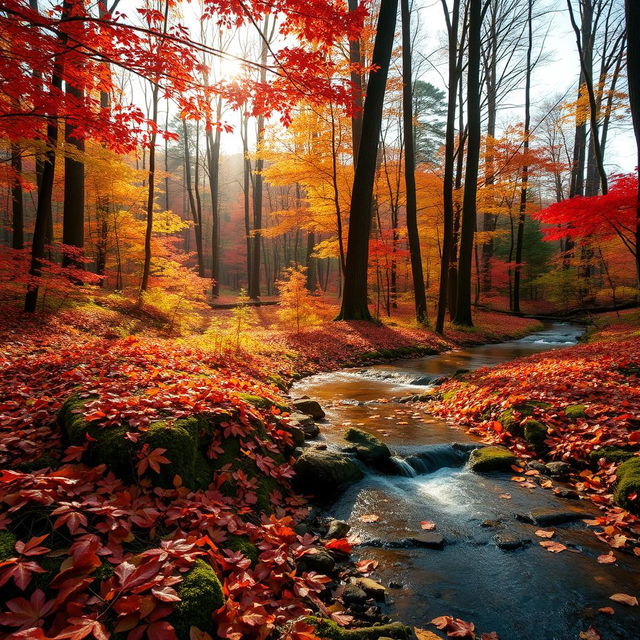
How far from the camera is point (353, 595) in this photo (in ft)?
8.27

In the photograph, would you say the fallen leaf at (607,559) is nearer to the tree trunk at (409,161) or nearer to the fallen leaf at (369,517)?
the fallen leaf at (369,517)

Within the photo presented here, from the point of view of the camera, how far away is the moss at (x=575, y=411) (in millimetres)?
4926

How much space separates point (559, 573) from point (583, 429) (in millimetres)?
2464

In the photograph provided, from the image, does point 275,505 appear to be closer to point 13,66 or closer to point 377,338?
point 13,66

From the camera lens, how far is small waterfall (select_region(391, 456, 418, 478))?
4.37m

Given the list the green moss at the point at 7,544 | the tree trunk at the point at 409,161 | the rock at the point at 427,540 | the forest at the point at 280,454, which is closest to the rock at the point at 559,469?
the forest at the point at 280,454

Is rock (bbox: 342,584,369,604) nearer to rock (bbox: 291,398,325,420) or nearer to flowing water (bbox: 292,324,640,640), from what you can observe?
flowing water (bbox: 292,324,640,640)

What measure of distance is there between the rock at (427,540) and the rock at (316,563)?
0.76 metres

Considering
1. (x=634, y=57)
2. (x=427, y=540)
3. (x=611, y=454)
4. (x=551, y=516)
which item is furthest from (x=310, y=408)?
(x=634, y=57)

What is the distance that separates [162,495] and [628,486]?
4105 millimetres

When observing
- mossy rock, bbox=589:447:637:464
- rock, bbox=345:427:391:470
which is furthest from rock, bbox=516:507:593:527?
rock, bbox=345:427:391:470

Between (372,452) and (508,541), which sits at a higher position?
(372,452)

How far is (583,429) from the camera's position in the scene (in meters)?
4.63

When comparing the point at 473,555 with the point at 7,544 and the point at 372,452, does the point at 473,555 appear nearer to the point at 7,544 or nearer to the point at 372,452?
the point at 372,452
